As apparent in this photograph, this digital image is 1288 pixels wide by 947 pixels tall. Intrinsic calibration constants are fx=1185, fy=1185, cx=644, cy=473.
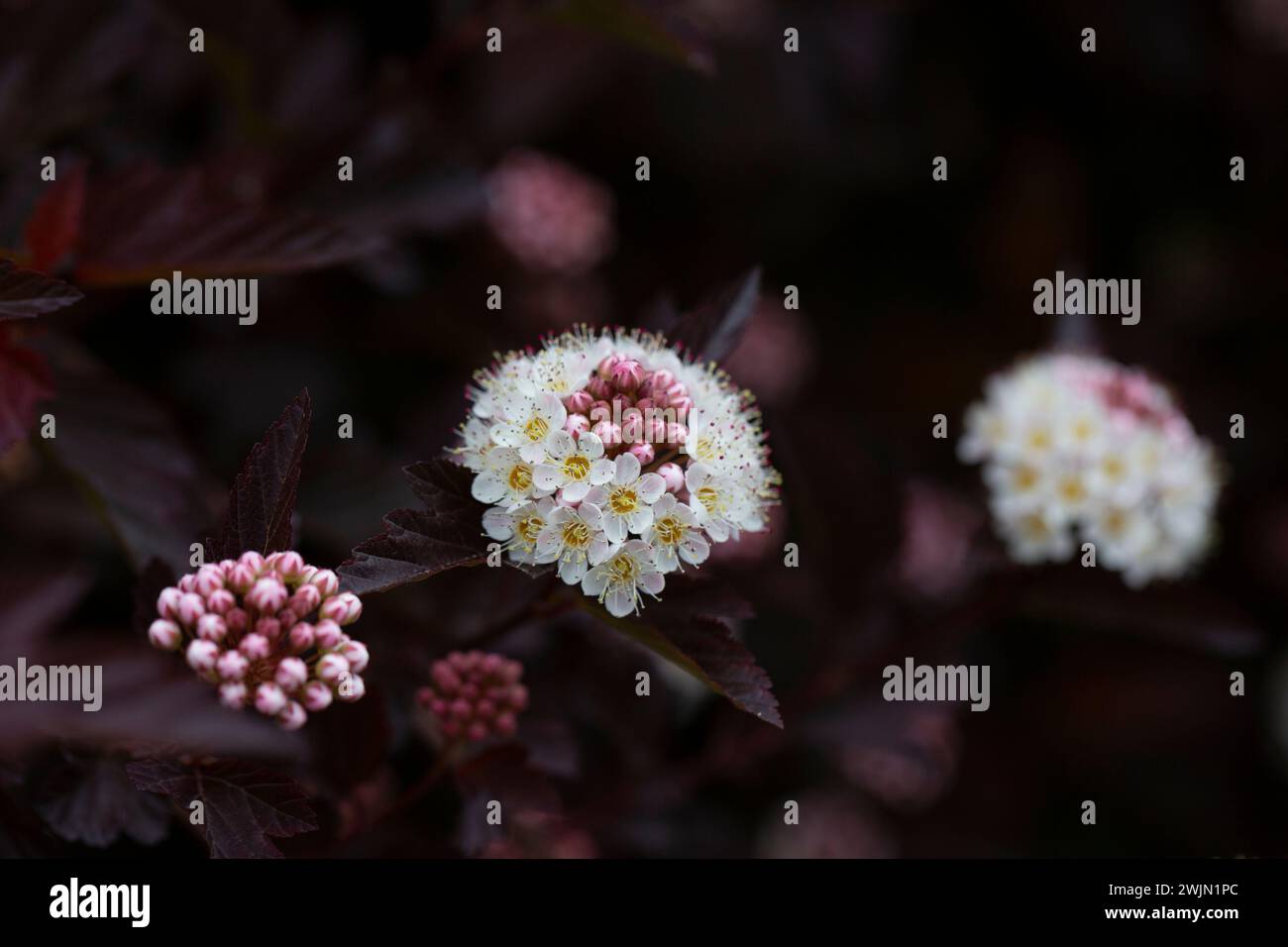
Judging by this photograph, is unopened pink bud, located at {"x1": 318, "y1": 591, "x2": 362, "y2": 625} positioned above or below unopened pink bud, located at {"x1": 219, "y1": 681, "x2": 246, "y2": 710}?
above

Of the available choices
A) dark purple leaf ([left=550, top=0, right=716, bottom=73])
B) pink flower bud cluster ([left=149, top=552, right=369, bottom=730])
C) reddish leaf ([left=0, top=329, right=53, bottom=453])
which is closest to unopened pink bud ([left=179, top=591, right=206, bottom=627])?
pink flower bud cluster ([left=149, top=552, right=369, bottom=730])

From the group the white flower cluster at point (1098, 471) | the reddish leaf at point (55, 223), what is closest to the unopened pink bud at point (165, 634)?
the reddish leaf at point (55, 223)

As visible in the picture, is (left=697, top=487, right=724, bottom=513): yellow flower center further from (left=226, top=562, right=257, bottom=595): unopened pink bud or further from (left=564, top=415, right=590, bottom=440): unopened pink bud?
(left=226, top=562, right=257, bottom=595): unopened pink bud

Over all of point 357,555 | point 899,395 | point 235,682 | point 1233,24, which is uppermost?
point 1233,24

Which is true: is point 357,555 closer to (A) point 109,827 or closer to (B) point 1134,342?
(A) point 109,827

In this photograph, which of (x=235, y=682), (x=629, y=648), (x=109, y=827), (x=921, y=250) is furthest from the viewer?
(x=921, y=250)

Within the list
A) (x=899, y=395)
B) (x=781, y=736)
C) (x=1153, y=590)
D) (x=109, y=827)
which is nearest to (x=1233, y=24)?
(x=899, y=395)
